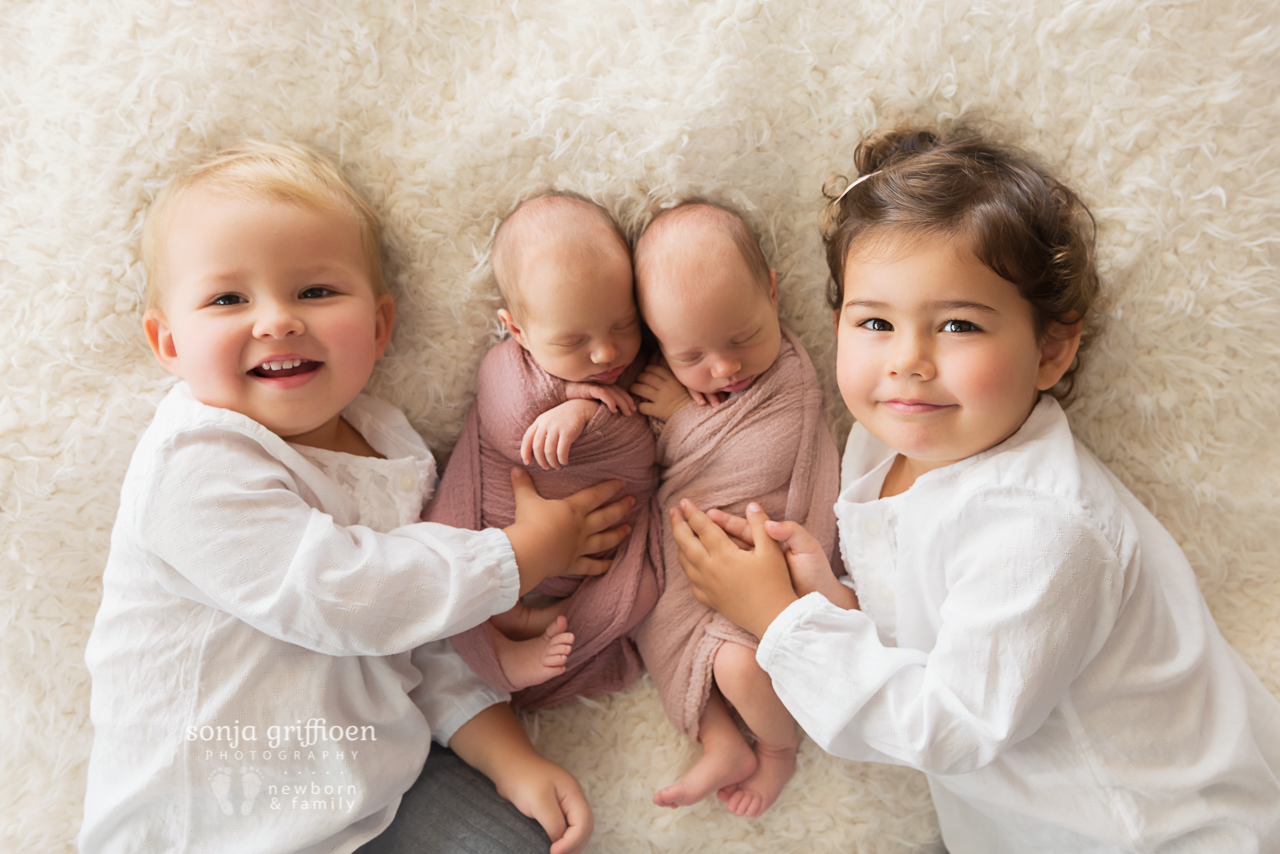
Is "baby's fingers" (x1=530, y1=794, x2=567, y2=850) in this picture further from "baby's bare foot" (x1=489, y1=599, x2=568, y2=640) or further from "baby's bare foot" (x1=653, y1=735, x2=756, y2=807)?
"baby's bare foot" (x1=489, y1=599, x2=568, y2=640)

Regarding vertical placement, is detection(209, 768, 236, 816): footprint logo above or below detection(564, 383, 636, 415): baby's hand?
below

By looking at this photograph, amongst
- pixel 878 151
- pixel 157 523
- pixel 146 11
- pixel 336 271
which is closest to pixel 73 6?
pixel 146 11

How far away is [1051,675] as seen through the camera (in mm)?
1152

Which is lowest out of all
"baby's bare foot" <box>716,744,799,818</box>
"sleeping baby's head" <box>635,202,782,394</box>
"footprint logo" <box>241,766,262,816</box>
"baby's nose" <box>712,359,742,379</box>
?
"baby's bare foot" <box>716,744,799,818</box>

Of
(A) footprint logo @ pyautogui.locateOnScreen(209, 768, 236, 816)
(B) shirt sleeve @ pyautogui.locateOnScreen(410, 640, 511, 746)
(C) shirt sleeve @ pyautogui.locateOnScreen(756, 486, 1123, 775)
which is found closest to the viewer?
(C) shirt sleeve @ pyautogui.locateOnScreen(756, 486, 1123, 775)

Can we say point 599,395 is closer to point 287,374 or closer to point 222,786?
point 287,374

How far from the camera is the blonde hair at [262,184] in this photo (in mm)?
1316

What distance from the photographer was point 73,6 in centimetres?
139

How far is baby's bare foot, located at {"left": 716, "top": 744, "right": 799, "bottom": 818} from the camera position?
4.75 feet

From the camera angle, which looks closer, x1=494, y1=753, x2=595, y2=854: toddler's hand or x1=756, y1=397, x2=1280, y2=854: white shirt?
x1=756, y1=397, x2=1280, y2=854: white shirt

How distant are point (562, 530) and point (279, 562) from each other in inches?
17.3

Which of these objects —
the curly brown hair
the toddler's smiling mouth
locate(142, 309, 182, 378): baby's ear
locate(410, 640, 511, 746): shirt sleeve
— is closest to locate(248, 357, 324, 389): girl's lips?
the toddler's smiling mouth

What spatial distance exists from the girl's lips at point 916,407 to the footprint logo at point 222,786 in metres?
1.12

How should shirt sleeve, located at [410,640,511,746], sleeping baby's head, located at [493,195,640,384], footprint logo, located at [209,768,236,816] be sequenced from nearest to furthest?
footprint logo, located at [209,768,236,816]
sleeping baby's head, located at [493,195,640,384]
shirt sleeve, located at [410,640,511,746]
